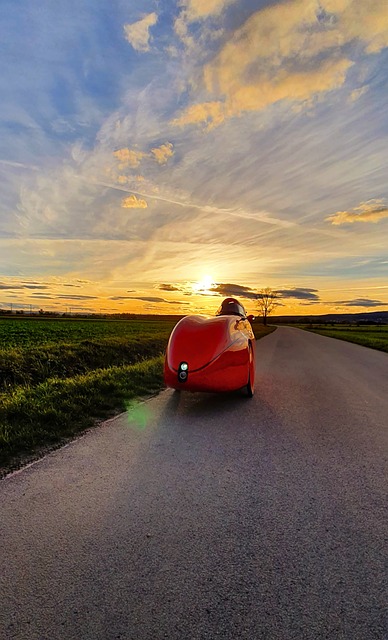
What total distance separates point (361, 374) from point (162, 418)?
22.9ft

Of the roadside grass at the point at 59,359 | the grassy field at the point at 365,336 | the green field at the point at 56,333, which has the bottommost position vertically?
the grassy field at the point at 365,336

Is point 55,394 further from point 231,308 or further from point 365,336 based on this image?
point 365,336

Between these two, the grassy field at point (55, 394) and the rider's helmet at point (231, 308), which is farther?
the rider's helmet at point (231, 308)

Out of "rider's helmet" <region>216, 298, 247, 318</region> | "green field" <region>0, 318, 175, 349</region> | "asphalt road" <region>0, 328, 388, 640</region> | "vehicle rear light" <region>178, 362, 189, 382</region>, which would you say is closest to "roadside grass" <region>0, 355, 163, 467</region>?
"asphalt road" <region>0, 328, 388, 640</region>

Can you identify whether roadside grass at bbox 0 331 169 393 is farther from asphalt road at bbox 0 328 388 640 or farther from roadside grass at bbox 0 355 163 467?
asphalt road at bbox 0 328 388 640

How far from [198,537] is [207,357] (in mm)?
3390

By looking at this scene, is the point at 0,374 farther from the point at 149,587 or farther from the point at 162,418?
the point at 149,587

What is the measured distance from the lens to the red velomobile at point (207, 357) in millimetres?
5816

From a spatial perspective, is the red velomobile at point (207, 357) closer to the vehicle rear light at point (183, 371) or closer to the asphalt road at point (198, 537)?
the vehicle rear light at point (183, 371)

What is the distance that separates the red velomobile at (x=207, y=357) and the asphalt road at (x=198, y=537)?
1.01 metres

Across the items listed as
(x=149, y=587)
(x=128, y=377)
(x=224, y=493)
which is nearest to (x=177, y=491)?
(x=224, y=493)

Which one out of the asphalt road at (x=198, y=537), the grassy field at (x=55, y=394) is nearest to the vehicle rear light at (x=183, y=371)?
the asphalt road at (x=198, y=537)

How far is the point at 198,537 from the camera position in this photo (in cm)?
260

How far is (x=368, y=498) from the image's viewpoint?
3240 millimetres
